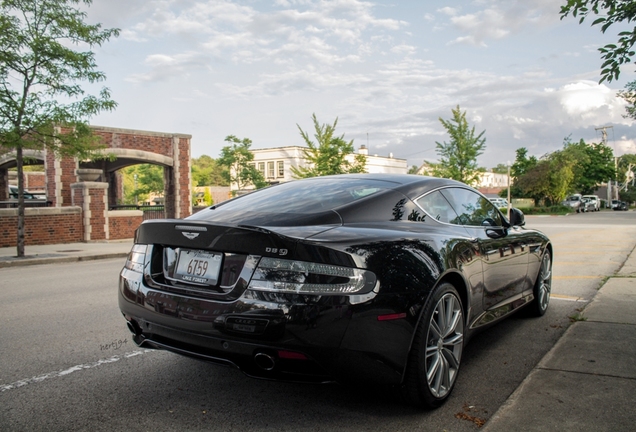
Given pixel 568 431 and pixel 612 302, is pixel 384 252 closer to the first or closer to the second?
pixel 568 431

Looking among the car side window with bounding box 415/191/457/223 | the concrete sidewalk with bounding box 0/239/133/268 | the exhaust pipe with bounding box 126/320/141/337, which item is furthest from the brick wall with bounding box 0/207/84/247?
the car side window with bounding box 415/191/457/223

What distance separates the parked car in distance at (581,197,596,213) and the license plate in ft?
199

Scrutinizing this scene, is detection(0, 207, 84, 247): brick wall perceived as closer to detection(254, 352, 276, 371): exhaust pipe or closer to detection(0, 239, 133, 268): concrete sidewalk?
detection(0, 239, 133, 268): concrete sidewalk

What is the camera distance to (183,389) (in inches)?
143

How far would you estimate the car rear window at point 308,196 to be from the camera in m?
3.62

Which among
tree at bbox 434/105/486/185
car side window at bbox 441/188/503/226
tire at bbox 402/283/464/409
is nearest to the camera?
tire at bbox 402/283/464/409

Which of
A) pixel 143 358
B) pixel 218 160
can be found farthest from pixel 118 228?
pixel 218 160

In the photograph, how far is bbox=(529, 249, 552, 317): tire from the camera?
224 inches

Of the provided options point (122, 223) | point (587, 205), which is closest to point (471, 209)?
point (122, 223)

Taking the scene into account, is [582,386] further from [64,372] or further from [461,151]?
[461,151]

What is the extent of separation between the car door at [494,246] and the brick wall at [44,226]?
1734 cm

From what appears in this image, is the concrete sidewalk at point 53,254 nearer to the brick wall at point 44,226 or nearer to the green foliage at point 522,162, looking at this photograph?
the brick wall at point 44,226

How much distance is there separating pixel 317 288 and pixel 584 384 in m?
2.03

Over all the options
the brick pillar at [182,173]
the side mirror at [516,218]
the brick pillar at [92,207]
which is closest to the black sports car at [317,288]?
the side mirror at [516,218]
